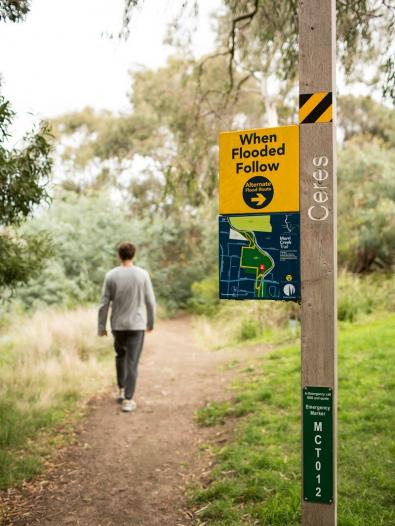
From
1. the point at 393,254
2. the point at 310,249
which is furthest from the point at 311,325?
the point at 393,254

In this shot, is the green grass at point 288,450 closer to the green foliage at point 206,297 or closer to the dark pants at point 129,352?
the dark pants at point 129,352

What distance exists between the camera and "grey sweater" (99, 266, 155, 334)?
6754 mm

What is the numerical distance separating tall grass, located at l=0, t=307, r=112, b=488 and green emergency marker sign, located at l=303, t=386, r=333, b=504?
2.82m

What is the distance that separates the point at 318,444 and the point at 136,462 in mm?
2583

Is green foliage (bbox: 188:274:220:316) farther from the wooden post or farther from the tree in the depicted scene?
the wooden post

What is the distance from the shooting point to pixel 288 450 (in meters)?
5.15

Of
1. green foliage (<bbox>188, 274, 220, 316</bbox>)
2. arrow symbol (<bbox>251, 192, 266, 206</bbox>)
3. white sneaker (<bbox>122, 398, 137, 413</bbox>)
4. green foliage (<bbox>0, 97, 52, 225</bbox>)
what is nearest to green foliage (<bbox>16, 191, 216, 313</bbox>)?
green foliage (<bbox>188, 274, 220, 316</bbox>)

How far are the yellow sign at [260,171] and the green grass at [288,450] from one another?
2.20 meters

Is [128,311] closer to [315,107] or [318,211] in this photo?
[318,211]

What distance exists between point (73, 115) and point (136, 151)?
744 cm

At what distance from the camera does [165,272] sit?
744 inches

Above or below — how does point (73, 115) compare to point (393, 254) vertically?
above

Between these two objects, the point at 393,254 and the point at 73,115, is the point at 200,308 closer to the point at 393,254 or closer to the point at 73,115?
the point at 393,254

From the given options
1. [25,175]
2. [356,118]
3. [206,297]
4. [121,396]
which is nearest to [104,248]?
[206,297]
